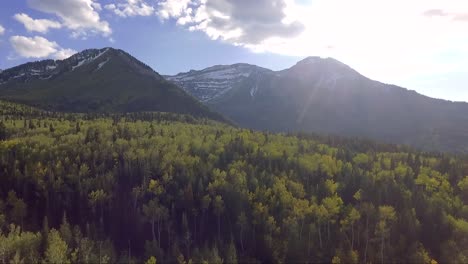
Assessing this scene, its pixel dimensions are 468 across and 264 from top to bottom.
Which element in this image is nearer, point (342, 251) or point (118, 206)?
point (342, 251)

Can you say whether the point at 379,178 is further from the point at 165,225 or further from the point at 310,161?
the point at 165,225

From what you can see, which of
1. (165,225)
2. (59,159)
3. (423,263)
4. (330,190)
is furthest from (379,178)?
(59,159)

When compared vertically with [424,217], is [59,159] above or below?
above

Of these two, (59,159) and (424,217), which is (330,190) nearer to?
(424,217)

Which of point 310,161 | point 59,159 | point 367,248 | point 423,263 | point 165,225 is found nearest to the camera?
point 423,263

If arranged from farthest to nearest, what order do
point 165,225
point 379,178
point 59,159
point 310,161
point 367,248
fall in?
point 310,161
point 379,178
point 59,159
point 165,225
point 367,248

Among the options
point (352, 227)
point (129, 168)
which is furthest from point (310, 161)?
point (129, 168)
